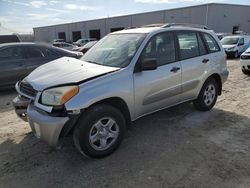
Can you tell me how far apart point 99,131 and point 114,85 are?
671mm

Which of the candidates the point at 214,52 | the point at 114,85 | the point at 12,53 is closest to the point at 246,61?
the point at 214,52

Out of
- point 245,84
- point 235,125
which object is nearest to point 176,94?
point 235,125

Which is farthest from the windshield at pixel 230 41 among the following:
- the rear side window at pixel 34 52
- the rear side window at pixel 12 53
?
the rear side window at pixel 12 53

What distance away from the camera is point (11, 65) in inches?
271

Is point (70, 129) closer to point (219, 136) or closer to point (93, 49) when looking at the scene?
point (93, 49)

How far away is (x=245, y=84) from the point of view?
7.61 meters

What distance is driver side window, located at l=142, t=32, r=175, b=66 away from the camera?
387 centimetres

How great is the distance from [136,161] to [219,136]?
1634 mm

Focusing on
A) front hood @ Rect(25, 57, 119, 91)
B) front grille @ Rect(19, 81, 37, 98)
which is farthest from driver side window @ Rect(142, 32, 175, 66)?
front grille @ Rect(19, 81, 37, 98)

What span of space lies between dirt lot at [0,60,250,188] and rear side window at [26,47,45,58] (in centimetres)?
298

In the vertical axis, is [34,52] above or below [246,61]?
above

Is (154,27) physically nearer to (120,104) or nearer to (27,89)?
(120,104)

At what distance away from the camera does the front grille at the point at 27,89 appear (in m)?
3.35

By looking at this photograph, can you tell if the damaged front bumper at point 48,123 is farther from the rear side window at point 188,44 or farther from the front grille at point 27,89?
the rear side window at point 188,44
